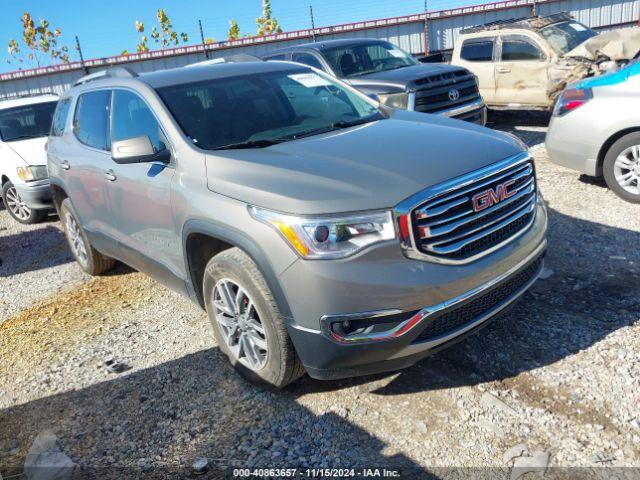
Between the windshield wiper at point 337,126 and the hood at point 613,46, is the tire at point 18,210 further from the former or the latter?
the hood at point 613,46

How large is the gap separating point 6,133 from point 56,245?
2632mm

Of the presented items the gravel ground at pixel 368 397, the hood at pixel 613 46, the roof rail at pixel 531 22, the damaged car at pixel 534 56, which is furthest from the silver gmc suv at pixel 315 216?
the roof rail at pixel 531 22

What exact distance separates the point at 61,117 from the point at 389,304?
4.46 metres

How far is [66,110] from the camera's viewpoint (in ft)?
18.0

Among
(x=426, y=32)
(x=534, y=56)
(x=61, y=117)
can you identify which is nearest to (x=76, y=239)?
(x=61, y=117)

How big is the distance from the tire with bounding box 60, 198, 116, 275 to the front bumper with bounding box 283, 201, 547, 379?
340cm

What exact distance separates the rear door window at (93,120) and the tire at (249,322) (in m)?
1.81

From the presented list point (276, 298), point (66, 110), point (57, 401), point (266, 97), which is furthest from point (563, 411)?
point (66, 110)

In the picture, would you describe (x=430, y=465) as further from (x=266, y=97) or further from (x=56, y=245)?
(x=56, y=245)

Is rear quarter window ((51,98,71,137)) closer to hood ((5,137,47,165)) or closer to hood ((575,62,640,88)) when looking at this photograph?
hood ((5,137,47,165))

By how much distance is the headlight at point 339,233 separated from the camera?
2.65m

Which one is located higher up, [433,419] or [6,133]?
[6,133]

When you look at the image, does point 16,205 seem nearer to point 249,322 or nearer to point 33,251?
point 33,251

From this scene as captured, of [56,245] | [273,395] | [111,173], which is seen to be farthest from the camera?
[56,245]
